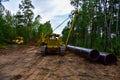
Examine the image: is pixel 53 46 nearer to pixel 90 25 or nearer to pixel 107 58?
pixel 107 58

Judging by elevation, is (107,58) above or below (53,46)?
below

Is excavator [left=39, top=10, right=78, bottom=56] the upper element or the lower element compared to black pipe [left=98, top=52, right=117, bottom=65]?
upper

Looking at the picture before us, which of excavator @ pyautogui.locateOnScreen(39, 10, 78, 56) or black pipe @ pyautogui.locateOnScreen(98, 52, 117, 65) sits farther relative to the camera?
excavator @ pyautogui.locateOnScreen(39, 10, 78, 56)

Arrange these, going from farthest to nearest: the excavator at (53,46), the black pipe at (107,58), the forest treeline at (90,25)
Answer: the forest treeline at (90,25)
the excavator at (53,46)
the black pipe at (107,58)

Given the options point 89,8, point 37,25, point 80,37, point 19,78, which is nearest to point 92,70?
point 19,78

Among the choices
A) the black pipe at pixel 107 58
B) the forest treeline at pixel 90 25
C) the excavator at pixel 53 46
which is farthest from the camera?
the forest treeline at pixel 90 25

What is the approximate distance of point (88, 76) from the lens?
1380 cm

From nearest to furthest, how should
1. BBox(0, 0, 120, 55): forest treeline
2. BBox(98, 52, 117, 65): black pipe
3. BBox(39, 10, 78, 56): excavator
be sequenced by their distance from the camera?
BBox(98, 52, 117, 65): black pipe, BBox(39, 10, 78, 56): excavator, BBox(0, 0, 120, 55): forest treeline

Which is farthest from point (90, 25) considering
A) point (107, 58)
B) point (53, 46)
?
point (107, 58)

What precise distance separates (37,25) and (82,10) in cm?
5820

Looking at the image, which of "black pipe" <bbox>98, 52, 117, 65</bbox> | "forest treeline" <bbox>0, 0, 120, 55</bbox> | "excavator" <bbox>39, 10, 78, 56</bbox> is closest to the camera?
"black pipe" <bbox>98, 52, 117, 65</bbox>

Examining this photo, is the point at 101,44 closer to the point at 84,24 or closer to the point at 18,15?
the point at 84,24

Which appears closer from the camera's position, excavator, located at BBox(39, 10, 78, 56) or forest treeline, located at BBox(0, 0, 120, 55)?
excavator, located at BBox(39, 10, 78, 56)

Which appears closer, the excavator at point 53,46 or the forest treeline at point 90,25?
the excavator at point 53,46
